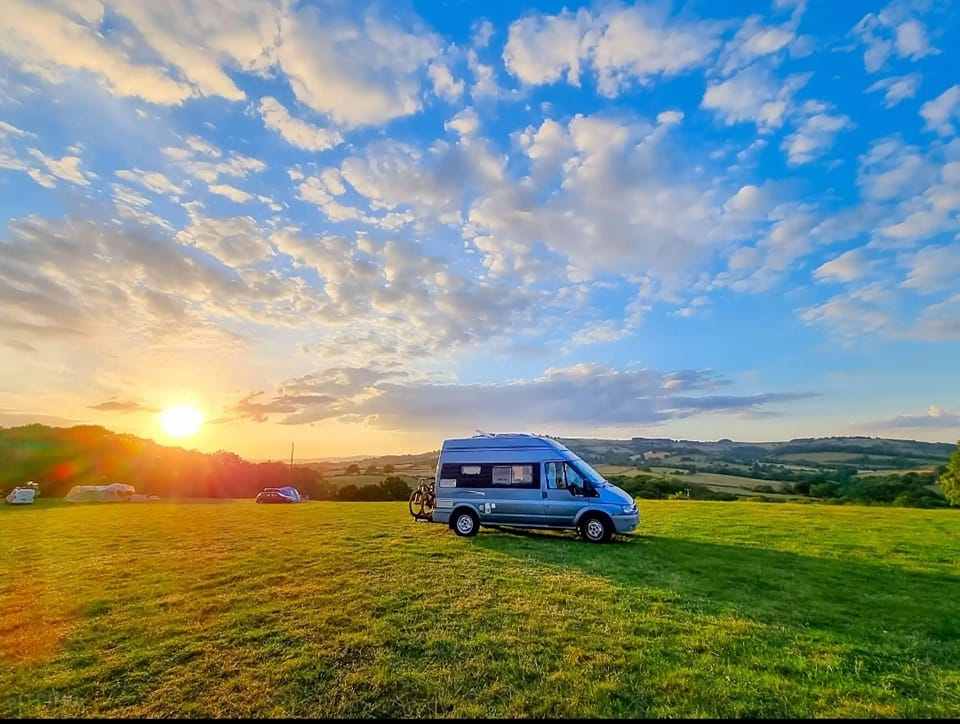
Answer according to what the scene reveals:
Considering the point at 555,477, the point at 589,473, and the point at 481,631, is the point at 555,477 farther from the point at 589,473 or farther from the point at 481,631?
the point at 481,631

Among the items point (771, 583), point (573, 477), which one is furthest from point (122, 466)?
point (771, 583)

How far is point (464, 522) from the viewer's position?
16.8 meters

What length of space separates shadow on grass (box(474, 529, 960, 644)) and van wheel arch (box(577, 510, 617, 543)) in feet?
0.97

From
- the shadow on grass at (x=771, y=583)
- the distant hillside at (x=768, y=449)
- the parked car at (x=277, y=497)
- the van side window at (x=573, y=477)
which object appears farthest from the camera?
the distant hillside at (x=768, y=449)

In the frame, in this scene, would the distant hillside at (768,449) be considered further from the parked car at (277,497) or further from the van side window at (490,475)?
the van side window at (490,475)

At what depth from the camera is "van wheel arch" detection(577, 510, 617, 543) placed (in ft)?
49.4

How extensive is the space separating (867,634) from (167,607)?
11.5 meters

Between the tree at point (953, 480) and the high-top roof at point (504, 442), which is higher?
the high-top roof at point (504, 442)

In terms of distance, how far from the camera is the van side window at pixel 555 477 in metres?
15.8

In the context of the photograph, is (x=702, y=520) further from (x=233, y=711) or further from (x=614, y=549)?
(x=233, y=711)

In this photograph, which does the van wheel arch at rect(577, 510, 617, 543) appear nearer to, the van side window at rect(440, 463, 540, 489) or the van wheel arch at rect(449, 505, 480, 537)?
the van side window at rect(440, 463, 540, 489)

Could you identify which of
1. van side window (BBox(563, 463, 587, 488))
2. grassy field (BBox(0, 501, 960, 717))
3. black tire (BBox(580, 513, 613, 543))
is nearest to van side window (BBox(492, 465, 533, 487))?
van side window (BBox(563, 463, 587, 488))

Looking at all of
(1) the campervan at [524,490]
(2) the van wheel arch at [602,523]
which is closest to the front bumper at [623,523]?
(1) the campervan at [524,490]

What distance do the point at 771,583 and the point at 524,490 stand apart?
7.63m
